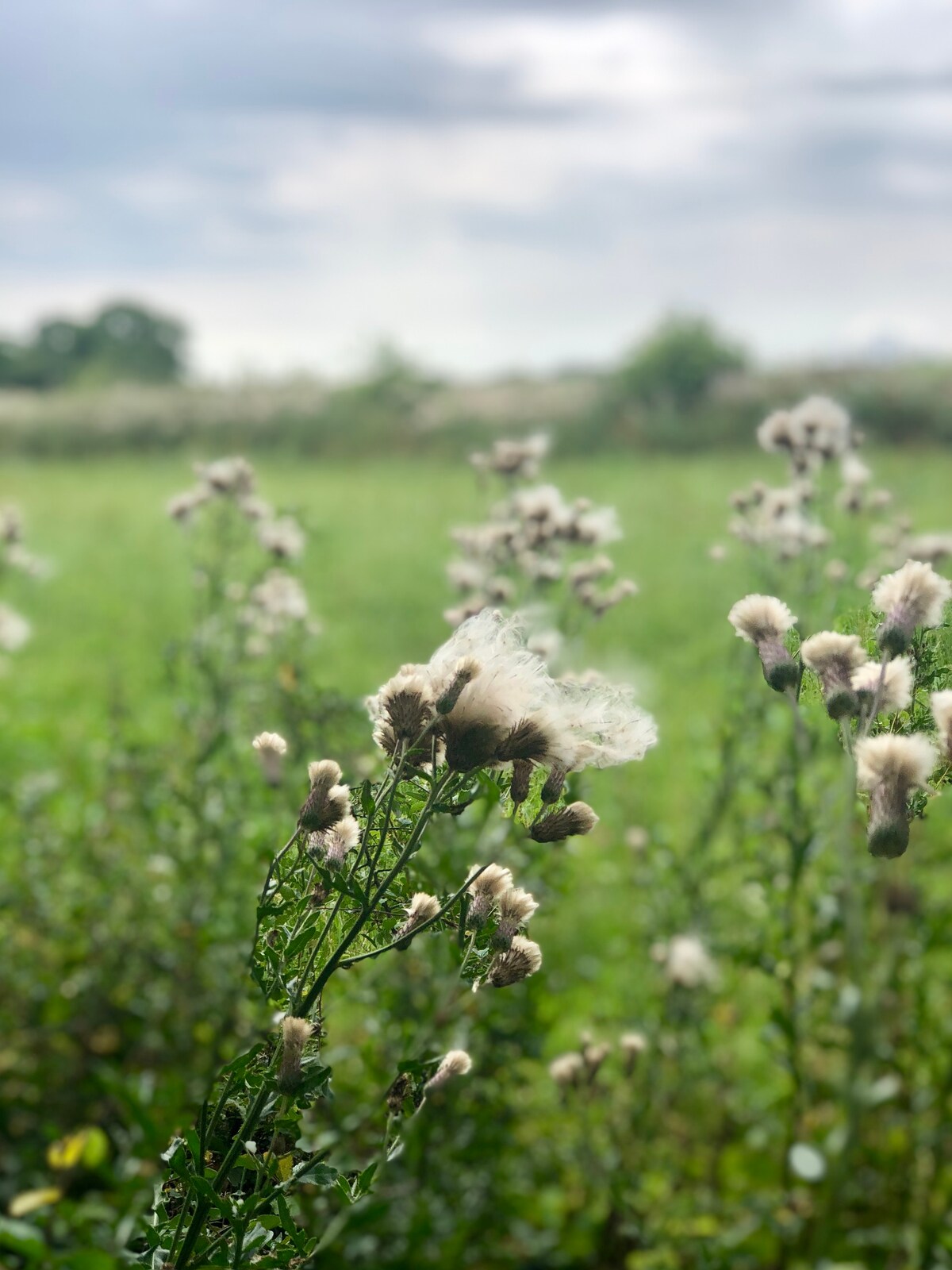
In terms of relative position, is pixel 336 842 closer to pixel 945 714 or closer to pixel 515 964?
pixel 515 964

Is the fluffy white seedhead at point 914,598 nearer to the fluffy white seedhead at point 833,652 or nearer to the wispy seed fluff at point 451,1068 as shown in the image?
the fluffy white seedhead at point 833,652

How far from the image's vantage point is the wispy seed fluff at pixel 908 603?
2.33ft

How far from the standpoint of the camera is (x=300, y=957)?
2.45 feet

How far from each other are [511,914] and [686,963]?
121cm

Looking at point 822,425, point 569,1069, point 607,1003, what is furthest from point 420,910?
point 607,1003

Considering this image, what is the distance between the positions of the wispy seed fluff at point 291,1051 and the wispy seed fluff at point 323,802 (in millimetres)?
110

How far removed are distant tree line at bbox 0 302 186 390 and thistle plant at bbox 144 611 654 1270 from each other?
3468 cm

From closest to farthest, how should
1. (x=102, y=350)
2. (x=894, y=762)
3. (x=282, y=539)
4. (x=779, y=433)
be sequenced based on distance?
1. (x=894, y=762)
2. (x=779, y=433)
3. (x=282, y=539)
4. (x=102, y=350)

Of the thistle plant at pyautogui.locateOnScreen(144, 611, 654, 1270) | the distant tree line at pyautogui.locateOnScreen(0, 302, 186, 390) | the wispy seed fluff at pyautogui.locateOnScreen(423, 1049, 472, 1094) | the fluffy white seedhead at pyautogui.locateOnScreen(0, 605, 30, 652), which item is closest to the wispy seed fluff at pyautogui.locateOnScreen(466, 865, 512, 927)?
the thistle plant at pyautogui.locateOnScreen(144, 611, 654, 1270)

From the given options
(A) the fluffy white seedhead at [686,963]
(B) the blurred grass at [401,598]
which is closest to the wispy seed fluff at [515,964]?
(B) the blurred grass at [401,598]

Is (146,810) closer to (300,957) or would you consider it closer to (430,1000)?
(430,1000)

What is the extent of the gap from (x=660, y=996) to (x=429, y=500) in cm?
981

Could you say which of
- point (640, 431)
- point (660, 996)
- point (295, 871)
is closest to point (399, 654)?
point (660, 996)

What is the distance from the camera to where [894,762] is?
26.0 inches
